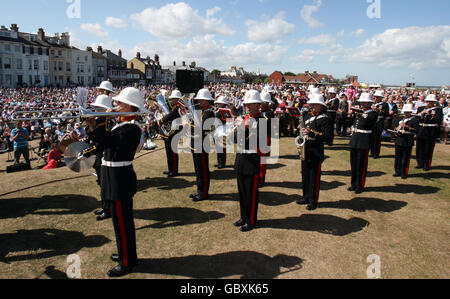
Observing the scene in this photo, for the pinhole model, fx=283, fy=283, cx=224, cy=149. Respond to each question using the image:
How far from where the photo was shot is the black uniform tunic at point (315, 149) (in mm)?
6312

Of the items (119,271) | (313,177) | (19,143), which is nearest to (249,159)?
(313,177)

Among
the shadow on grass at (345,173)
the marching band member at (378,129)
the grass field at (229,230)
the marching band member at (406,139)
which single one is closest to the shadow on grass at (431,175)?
the grass field at (229,230)

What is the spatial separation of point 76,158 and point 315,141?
4.86 m

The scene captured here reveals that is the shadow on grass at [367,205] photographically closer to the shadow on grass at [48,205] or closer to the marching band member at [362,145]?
the marching band member at [362,145]

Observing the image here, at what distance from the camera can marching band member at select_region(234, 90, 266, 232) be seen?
205 inches

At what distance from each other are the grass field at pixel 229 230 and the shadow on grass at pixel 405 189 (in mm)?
28

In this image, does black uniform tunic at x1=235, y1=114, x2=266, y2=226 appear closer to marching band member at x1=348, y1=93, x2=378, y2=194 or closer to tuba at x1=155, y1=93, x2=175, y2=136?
tuba at x1=155, y1=93, x2=175, y2=136

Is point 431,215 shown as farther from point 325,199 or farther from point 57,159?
point 57,159

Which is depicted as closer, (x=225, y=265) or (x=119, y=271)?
(x=119, y=271)

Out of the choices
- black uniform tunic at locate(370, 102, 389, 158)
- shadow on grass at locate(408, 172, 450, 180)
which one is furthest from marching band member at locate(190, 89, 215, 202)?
black uniform tunic at locate(370, 102, 389, 158)

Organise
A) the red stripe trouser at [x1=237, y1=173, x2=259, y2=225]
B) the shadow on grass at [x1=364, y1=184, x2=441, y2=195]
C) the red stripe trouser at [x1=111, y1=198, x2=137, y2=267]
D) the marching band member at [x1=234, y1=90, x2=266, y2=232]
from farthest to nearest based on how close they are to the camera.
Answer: the shadow on grass at [x1=364, y1=184, x2=441, y2=195], the red stripe trouser at [x1=237, y1=173, x2=259, y2=225], the marching band member at [x1=234, y1=90, x2=266, y2=232], the red stripe trouser at [x1=111, y1=198, x2=137, y2=267]

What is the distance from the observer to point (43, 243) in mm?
4988

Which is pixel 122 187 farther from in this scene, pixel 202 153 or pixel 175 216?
pixel 202 153

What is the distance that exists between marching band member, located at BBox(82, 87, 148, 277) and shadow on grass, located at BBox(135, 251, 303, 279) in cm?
35
